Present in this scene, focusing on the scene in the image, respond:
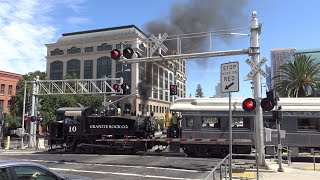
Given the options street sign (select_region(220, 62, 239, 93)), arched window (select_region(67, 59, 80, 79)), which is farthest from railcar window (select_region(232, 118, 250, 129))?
arched window (select_region(67, 59, 80, 79))

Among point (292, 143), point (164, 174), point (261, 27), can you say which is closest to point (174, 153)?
point (292, 143)

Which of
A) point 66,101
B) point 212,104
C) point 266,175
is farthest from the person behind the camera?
point 66,101

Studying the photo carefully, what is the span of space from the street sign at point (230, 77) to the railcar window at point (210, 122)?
11.0m

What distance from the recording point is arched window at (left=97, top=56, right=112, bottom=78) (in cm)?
8538

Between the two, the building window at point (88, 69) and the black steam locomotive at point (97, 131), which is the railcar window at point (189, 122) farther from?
the building window at point (88, 69)

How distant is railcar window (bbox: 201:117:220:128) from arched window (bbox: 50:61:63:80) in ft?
249

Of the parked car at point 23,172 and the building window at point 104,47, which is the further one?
the building window at point 104,47

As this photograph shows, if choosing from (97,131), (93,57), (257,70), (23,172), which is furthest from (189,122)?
(93,57)

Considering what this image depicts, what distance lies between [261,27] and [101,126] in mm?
12536

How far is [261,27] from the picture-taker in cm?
1559

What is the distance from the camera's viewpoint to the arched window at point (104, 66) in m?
85.4

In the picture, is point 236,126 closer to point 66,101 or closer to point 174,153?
point 174,153

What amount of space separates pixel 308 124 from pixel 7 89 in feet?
184

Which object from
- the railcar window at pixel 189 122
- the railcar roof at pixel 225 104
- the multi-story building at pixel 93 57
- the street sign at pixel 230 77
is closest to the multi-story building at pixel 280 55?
the multi-story building at pixel 93 57
